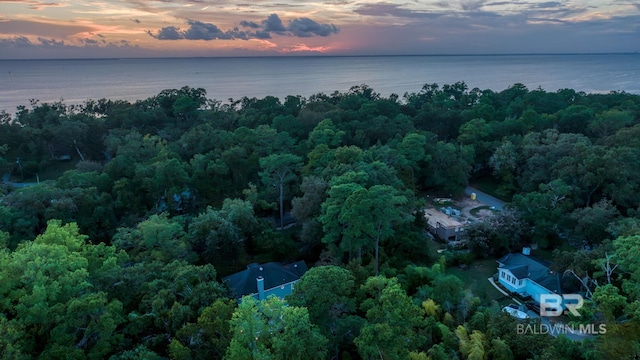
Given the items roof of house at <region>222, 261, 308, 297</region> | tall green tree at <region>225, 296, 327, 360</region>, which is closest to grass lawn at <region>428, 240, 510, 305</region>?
roof of house at <region>222, 261, 308, 297</region>

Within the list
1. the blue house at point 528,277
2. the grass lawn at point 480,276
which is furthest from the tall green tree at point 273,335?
the blue house at point 528,277

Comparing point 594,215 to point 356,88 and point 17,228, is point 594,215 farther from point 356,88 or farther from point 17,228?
point 356,88

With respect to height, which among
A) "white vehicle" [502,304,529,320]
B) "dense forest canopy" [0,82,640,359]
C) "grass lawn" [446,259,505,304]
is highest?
"dense forest canopy" [0,82,640,359]

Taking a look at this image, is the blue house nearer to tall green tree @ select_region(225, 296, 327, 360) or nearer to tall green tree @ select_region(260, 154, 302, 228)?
tall green tree @ select_region(260, 154, 302, 228)

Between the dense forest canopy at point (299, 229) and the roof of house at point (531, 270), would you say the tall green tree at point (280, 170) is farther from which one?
the roof of house at point (531, 270)

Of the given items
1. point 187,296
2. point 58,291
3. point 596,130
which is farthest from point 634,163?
point 58,291

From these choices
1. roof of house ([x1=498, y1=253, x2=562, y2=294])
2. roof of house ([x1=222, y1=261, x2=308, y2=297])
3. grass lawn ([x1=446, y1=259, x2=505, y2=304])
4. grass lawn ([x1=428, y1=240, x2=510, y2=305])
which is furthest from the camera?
grass lawn ([x1=446, y1=259, x2=505, y2=304])
